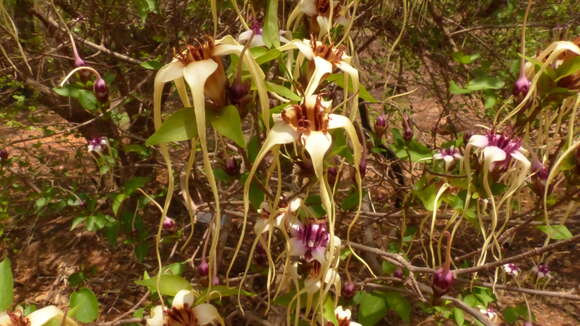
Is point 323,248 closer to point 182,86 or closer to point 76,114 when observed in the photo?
point 182,86

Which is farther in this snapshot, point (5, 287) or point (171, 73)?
point (5, 287)

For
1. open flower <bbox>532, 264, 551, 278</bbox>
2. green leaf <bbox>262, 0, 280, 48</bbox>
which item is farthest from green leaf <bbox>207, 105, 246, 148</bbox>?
open flower <bbox>532, 264, 551, 278</bbox>

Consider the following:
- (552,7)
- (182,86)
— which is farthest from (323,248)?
(552,7)

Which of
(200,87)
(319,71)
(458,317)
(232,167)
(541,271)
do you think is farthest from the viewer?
(541,271)

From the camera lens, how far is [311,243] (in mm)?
688

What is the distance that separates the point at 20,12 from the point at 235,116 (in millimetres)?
1358

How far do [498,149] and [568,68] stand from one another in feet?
0.48

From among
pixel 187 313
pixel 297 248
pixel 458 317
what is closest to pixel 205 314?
pixel 187 313

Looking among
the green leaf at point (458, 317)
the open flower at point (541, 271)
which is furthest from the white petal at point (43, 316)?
the open flower at point (541, 271)

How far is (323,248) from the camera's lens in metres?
0.69

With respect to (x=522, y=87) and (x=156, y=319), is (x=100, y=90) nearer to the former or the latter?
(x=156, y=319)

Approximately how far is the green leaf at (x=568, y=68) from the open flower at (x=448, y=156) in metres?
0.38

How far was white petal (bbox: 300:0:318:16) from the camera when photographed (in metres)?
0.68

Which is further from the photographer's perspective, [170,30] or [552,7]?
[552,7]
